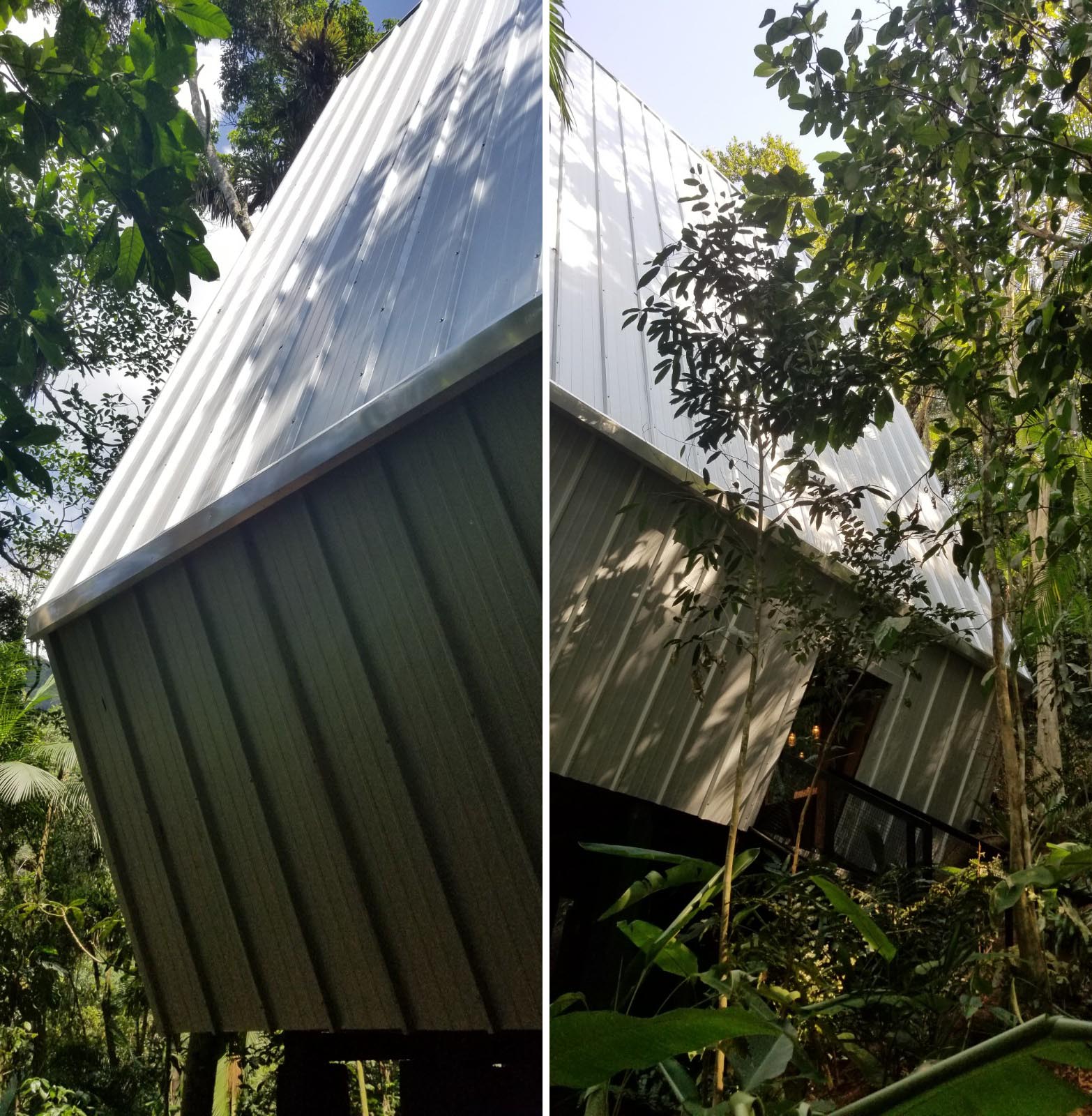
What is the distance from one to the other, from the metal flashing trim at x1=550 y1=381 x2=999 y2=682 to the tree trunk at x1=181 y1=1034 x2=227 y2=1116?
680 millimetres

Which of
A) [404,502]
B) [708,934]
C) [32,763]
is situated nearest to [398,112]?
[404,502]

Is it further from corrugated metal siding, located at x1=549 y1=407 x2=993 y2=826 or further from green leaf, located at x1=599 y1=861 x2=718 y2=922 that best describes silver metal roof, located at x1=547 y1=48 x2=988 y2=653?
green leaf, located at x1=599 y1=861 x2=718 y2=922

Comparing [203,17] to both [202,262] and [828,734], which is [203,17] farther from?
[828,734]

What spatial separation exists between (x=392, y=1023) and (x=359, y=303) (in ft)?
1.20

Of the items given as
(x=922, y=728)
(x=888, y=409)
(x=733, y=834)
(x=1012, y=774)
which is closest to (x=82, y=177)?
(x=733, y=834)

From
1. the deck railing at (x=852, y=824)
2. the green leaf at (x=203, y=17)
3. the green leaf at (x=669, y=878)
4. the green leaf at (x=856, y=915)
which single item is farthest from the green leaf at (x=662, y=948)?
the deck railing at (x=852, y=824)

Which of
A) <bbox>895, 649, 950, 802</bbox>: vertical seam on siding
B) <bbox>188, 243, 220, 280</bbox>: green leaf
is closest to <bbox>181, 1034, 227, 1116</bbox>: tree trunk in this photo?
<bbox>188, 243, 220, 280</bbox>: green leaf

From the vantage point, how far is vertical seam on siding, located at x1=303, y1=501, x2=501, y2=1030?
32 centimetres

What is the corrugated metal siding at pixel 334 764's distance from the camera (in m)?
0.33

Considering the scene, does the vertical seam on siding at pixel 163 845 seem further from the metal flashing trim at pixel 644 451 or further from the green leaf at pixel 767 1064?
the metal flashing trim at pixel 644 451

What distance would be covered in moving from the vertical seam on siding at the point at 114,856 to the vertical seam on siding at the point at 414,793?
0.11 m

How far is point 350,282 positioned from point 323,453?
0.16m

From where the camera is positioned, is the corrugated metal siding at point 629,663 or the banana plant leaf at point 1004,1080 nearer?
the banana plant leaf at point 1004,1080

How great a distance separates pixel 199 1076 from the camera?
0.31 m
